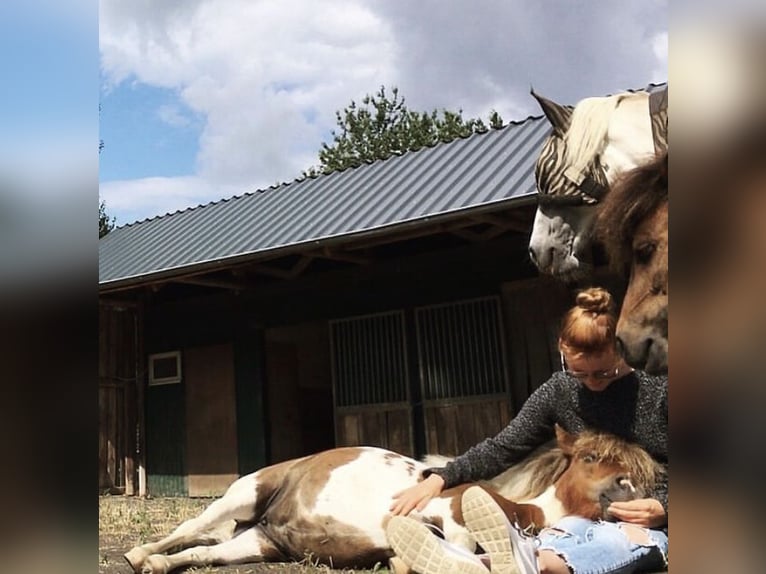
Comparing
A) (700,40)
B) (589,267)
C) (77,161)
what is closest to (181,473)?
(589,267)

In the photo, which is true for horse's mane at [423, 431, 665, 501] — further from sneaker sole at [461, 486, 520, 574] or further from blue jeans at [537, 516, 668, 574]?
sneaker sole at [461, 486, 520, 574]

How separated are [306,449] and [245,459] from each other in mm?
730

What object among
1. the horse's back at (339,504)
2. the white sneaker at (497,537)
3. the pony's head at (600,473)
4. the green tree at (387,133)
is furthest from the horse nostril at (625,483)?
the green tree at (387,133)

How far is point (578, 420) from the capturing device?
3.05 meters

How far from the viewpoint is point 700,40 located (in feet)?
4.18

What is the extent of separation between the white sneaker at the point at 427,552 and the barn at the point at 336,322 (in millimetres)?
2491

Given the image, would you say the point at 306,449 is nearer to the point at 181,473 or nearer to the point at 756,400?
the point at 181,473

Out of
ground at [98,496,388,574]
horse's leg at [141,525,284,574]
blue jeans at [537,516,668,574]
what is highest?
blue jeans at [537,516,668,574]

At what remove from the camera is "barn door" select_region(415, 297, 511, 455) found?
6.24m

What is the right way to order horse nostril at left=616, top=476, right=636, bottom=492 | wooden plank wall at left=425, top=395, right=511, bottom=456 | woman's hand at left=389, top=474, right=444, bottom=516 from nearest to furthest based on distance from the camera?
horse nostril at left=616, top=476, right=636, bottom=492, woman's hand at left=389, top=474, right=444, bottom=516, wooden plank wall at left=425, top=395, right=511, bottom=456

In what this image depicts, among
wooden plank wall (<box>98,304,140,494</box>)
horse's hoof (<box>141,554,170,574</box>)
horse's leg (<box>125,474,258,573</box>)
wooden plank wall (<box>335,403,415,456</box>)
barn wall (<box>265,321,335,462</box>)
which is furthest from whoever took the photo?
wooden plank wall (<box>98,304,140,494</box>)

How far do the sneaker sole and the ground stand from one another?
3.08 ft

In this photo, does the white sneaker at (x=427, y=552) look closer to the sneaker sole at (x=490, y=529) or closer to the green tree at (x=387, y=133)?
the sneaker sole at (x=490, y=529)

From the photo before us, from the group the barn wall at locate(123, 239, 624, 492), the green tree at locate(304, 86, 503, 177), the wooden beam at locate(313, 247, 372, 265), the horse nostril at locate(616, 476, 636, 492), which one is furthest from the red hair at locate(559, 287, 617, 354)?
the green tree at locate(304, 86, 503, 177)
